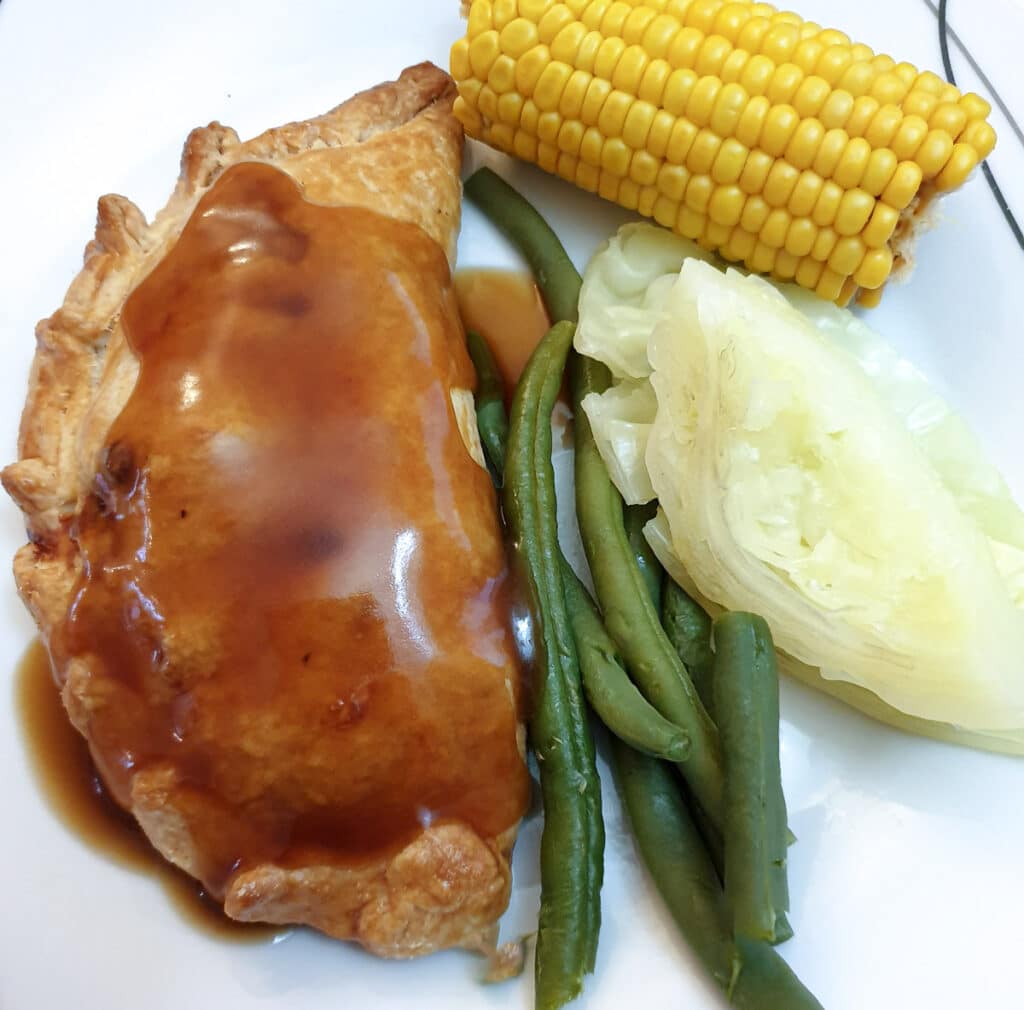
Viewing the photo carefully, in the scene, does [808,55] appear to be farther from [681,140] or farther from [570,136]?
[570,136]

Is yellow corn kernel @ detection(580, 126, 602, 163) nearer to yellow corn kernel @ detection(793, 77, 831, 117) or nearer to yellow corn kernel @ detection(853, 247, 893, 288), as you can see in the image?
yellow corn kernel @ detection(793, 77, 831, 117)

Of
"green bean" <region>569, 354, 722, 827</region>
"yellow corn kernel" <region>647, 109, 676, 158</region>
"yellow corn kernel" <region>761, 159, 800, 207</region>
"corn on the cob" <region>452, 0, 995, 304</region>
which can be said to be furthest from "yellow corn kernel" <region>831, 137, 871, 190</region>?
"green bean" <region>569, 354, 722, 827</region>

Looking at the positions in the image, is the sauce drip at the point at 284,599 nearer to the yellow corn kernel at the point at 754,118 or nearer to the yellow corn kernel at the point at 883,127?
the yellow corn kernel at the point at 754,118

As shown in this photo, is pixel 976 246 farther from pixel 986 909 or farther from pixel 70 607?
pixel 70 607

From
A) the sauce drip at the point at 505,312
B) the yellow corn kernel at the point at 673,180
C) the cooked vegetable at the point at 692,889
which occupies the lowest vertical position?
the cooked vegetable at the point at 692,889

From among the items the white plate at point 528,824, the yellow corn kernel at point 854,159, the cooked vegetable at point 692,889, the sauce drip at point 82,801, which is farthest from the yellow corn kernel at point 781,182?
the sauce drip at point 82,801

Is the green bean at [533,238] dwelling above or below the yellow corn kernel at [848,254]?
below

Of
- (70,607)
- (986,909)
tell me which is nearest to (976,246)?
(986,909)
